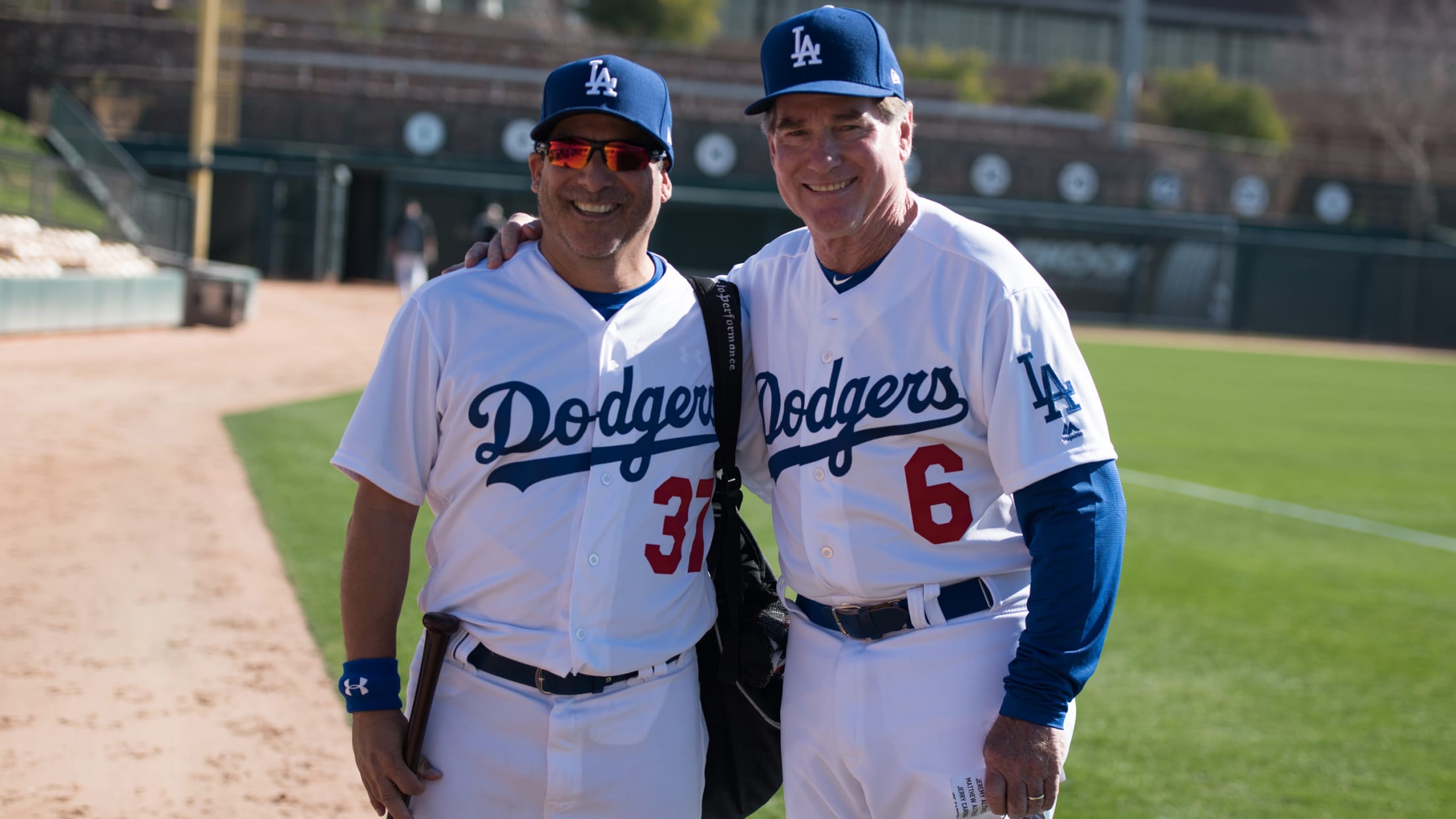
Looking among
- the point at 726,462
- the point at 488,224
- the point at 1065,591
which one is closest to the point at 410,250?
the point at 488,224

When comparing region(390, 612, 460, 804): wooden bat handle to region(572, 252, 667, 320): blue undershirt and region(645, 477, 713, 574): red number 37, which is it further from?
region(572, 252, 667, 320): blue undershirt

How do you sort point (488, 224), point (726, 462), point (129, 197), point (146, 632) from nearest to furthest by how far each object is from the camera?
point (726, 462), point (146, 632), point (488, 224), point (129, 197)

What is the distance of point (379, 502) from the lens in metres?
2.49

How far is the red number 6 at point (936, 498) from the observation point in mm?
2445

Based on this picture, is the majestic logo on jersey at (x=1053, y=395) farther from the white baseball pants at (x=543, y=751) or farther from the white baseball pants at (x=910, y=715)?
the white baseball pants at (x=543, y=751)

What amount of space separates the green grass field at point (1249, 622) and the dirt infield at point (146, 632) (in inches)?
11.7

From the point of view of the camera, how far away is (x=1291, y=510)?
973cm

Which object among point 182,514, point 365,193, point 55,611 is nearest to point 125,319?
point 182,514

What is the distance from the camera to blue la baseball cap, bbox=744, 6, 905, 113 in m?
2.41

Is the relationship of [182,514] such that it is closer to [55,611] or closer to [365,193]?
[55,611]

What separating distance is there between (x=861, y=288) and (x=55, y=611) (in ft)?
15.5

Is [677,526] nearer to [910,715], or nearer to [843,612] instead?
[843,612]

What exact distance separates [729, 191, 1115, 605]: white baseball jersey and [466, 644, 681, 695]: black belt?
49 cm

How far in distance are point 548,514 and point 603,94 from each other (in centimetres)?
86
